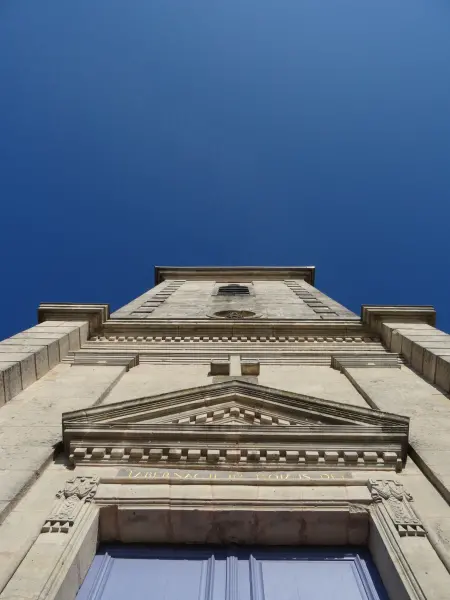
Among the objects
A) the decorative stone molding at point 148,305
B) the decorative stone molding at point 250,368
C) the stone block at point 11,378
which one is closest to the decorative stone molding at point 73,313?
the decorative stone molding at point 148,305

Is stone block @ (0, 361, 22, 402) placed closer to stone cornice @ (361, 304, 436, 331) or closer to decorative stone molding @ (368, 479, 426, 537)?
decorative stone molding @ (368, 479, 426, 537)

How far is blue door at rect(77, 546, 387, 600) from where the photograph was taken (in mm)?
5395

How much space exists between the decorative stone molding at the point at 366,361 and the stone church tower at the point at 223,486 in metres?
0.32

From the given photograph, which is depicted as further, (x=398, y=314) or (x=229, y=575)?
(x=398, y=314)

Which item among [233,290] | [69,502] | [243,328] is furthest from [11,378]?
[233,290]

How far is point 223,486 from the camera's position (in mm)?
6348

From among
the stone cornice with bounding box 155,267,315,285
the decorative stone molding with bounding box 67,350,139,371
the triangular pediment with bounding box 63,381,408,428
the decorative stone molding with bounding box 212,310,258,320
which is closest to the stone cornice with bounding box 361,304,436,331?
the decorative stone molding with bounding box 212,310,258,320

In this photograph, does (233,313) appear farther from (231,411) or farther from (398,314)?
(231,411)

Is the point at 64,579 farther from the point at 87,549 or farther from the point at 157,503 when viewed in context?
the point at 157,503

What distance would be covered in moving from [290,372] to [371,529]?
5.63 meters

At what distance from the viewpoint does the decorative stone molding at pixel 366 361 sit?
11195 mm

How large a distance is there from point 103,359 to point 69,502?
19.2ft

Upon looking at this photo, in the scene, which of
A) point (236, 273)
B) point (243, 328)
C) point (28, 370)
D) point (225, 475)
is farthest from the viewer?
point (236, 273)

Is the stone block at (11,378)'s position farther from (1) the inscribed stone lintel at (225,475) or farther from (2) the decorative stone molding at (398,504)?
(2) the decorative stone molding at (398,504)
